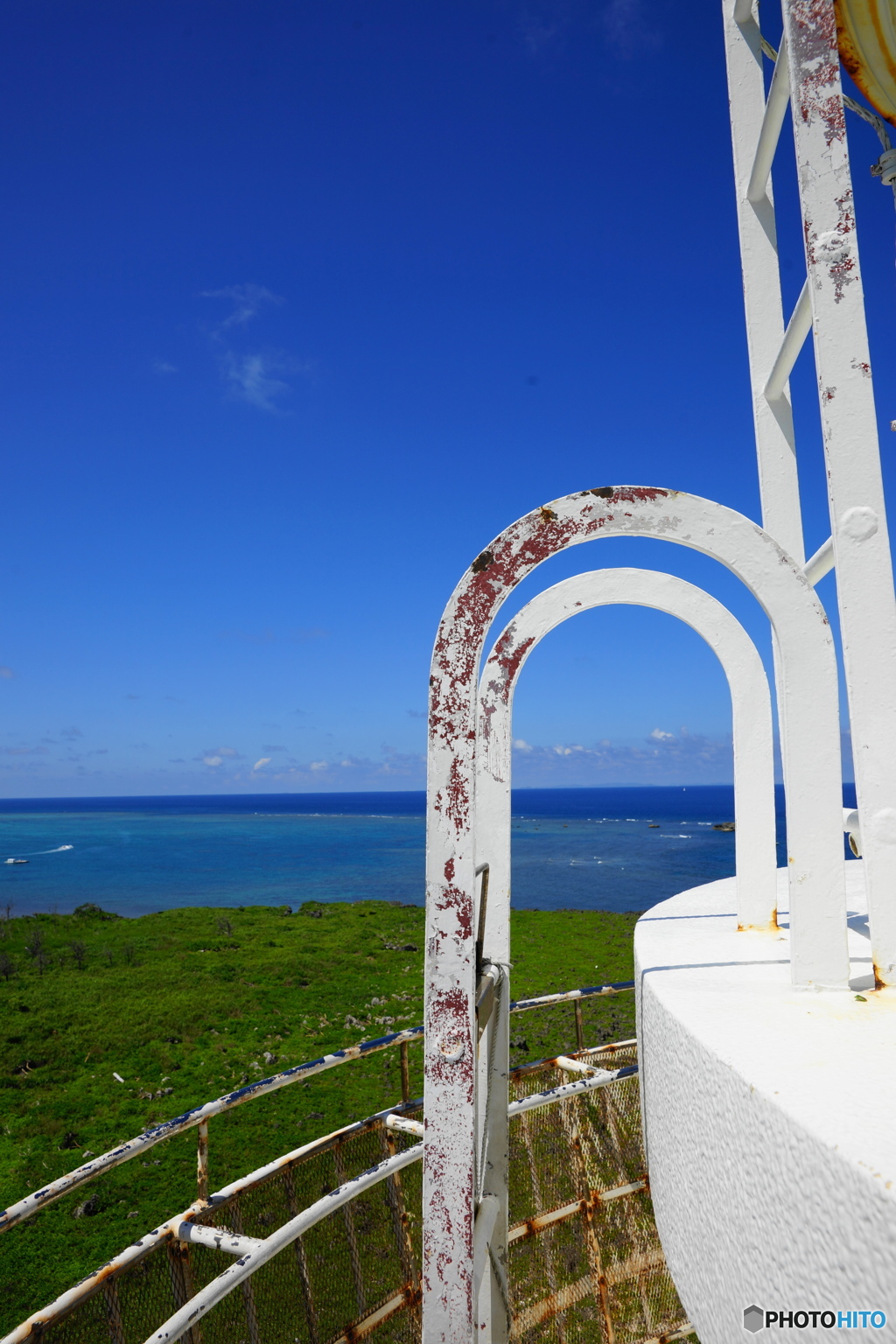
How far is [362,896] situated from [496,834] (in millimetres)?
49665

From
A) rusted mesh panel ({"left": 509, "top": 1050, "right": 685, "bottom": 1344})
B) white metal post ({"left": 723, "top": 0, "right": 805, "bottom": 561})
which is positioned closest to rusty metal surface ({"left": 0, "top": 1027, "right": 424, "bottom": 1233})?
rusted mesh panel ({"left": 509, "top": 1050, "right": 685, "bottom": 1344})

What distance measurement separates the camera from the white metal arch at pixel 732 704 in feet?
11.0

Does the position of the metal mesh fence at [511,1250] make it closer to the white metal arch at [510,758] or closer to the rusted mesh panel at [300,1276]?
the rusted mesh panel at [300,1276]

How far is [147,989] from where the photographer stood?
55.6ft

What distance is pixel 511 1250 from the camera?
421cm

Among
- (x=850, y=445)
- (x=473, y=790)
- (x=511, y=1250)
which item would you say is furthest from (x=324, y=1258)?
(x=850, y=445)

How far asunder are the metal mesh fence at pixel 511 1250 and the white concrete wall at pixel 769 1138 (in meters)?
1.60

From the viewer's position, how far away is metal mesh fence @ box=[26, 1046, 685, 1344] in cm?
316

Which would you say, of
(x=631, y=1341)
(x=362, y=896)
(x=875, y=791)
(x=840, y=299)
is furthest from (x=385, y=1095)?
(x=362, y=896)

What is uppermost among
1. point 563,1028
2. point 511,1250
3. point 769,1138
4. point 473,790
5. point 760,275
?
point 760,275

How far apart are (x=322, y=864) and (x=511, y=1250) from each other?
70.8 meters

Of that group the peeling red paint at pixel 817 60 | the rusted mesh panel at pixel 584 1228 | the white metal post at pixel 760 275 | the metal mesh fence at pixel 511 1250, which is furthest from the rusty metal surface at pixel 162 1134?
the peeling red paint at pixel 817 60

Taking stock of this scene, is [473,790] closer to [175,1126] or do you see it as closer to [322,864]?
[175,1126]

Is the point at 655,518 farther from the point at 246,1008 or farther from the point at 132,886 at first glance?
the point at 132,886
